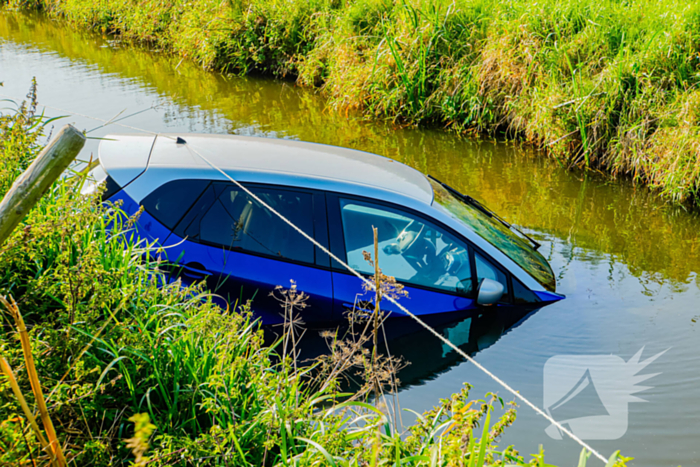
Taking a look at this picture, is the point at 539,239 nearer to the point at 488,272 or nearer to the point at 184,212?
the point at 488,272

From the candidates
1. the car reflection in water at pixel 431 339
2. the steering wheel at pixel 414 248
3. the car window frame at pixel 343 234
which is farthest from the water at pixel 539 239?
the steering wheel at pixel 414 248

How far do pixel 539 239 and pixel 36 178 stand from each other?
5.48 meters

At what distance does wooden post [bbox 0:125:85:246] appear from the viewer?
1861 mm

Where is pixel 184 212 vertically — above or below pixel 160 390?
above

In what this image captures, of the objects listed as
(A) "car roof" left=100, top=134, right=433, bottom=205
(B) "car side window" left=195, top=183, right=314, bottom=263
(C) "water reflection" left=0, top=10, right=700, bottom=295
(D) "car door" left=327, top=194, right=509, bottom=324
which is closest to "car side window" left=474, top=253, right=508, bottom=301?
(D) "car door" left=327, top=194, right=509, bottom=324

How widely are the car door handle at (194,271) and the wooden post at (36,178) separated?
1907 millimetres

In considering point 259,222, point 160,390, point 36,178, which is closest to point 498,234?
point 259,222

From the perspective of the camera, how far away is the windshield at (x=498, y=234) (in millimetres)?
4285

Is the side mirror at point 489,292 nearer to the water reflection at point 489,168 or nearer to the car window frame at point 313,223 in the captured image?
the car window frame at point 313,223

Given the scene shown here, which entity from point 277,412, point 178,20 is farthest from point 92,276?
point 178,20

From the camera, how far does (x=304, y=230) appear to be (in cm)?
393

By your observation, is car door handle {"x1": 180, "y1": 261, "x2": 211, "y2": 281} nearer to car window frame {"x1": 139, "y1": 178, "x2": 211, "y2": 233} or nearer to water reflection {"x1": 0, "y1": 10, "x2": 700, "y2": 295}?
car window frame {"x1": 139, "y1": 178, "x2": 211, "y2": 233}

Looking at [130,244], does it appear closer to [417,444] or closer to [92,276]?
[92,276]

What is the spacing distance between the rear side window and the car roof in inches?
3.2
